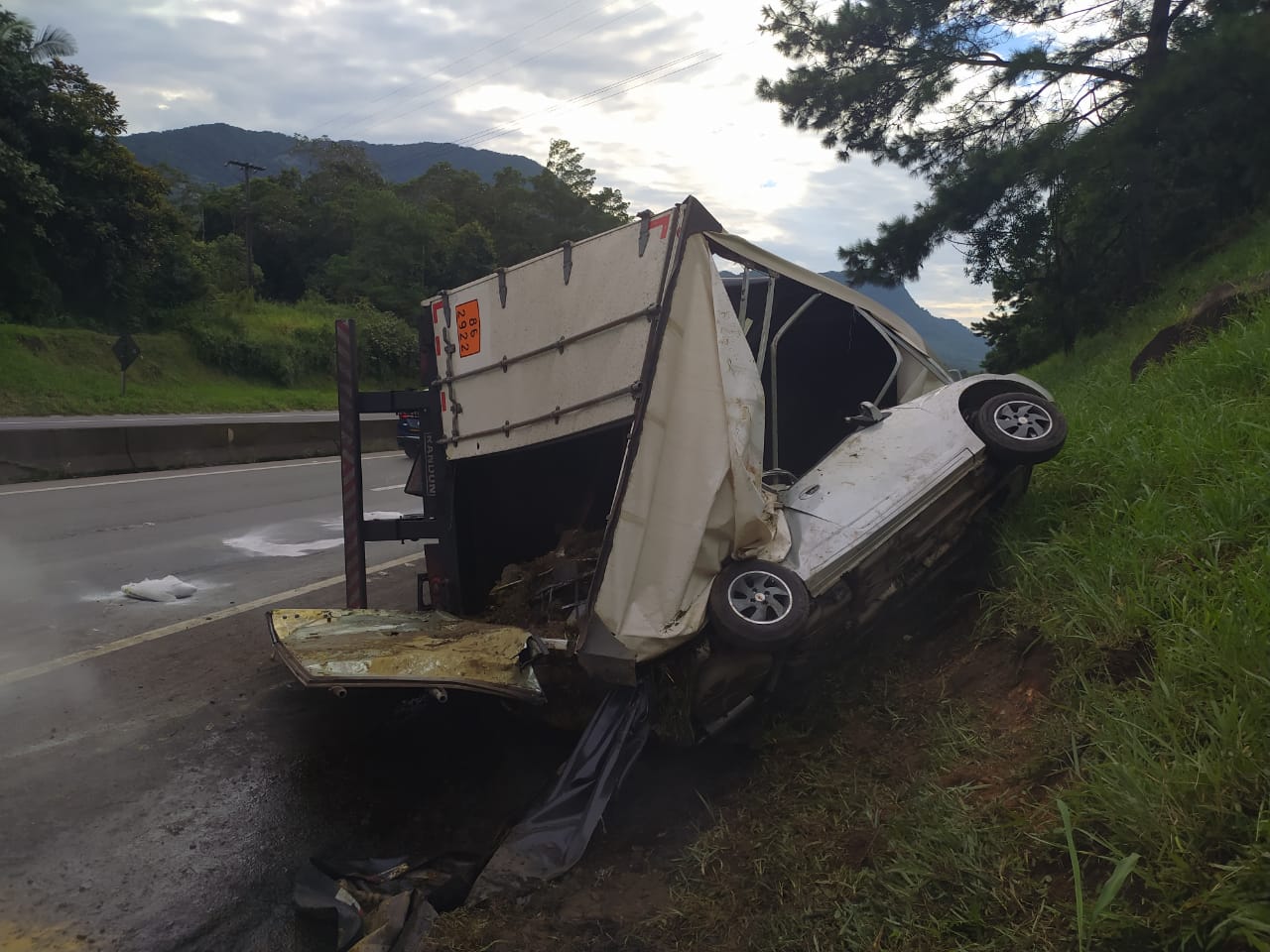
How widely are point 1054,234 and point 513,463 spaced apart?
11.1 meters

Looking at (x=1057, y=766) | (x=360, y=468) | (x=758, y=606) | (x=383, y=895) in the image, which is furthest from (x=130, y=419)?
(x=1057, y=766)

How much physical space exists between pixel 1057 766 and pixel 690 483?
1667 mm

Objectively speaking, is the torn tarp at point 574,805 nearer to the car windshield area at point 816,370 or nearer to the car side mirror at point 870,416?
the car side mirror at point 870,416

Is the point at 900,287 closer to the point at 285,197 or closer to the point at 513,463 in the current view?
the point at 513,463

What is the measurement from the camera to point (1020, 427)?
4398mm

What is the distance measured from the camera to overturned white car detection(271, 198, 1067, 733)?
368cm

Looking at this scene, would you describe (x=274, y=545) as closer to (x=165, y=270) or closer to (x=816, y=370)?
(x=816, y=370)

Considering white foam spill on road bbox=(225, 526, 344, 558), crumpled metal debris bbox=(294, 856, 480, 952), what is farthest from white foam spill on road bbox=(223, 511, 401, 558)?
A: crumpled metal debris bbox=(294, 856, 480, 952)

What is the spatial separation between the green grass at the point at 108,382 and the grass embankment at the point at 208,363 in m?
0.03

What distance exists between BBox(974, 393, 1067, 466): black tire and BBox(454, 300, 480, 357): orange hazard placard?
256 cm

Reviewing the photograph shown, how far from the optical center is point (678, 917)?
2.88 meters

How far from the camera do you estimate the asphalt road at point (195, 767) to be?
3119 mm

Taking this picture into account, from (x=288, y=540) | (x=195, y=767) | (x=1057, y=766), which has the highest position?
(x=1057, y=766)

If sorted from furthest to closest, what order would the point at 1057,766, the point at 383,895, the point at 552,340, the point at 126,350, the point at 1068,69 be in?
the point at 126,350, the point at 1068,69, the point at 552,340, the point at 383,895, the point at 1057,766
